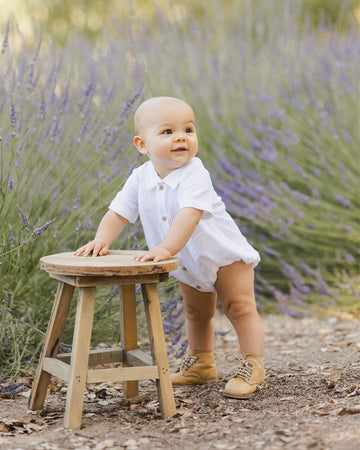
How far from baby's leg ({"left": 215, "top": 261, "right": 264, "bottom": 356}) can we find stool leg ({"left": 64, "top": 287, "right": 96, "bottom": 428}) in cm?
53

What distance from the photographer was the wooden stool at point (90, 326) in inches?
79.4

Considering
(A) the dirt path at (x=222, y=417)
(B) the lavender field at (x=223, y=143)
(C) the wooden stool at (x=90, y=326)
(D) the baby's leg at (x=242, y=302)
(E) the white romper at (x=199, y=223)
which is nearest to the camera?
(A) the dirt path at (x=222, y=417)

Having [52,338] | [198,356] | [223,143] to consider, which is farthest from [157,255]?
[223,143]

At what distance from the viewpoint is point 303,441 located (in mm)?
1796

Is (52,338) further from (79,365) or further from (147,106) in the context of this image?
(147,106)

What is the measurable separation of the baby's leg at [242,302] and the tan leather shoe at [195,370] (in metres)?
0.22

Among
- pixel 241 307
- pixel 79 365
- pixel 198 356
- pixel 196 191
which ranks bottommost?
pixel 198 356

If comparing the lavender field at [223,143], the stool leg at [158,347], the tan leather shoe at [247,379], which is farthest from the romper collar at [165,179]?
the tan leather shoe at [247,379]

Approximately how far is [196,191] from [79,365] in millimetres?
673

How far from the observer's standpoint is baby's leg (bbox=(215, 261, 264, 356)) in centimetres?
235

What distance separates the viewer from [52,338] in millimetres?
2293

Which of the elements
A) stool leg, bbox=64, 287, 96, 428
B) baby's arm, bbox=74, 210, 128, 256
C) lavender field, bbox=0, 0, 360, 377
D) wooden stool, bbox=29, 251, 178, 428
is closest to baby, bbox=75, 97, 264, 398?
baby's arm, bbox=74, 210, 128, 256

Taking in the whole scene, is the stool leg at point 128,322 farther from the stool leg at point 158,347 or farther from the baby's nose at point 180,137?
the baby's nose at point 180,137

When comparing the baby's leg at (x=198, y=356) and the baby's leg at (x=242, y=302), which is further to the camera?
the baby's leg at (x=198, y=356)
